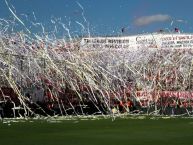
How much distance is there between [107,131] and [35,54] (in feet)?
39.9

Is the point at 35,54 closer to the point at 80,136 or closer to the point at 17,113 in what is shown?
the point at 17,113

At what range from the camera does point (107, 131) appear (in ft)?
63.7

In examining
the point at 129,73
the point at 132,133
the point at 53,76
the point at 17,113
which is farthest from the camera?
the point at 129,73

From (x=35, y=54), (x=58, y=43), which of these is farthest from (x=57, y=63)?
(x=58, y=43)

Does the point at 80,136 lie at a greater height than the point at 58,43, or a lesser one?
lesser

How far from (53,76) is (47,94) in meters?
1.47

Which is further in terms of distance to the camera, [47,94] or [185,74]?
[185,74]

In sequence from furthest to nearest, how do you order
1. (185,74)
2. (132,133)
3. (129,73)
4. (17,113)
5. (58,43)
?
(129,73) < (185,74) < (58,43) < (17,113) < (132,133)

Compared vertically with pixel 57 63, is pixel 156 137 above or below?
below

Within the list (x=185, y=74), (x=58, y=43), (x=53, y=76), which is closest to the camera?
(x=53, y=76)

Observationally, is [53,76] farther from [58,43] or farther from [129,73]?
[129,73]

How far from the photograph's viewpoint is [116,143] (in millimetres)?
15273

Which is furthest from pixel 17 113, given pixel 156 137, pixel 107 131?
pixel 156 137

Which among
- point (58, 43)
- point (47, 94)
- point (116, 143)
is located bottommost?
point (116, 143)
